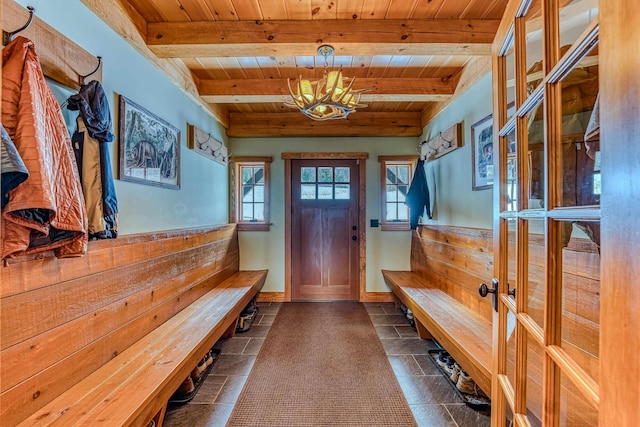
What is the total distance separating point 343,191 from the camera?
4230 millimetres

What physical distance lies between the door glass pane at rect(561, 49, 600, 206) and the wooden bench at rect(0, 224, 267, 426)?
166 centimetres

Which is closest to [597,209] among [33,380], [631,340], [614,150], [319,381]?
[614,150]

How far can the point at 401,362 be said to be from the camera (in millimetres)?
2479

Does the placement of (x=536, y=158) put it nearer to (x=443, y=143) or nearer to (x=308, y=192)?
(x=443, y=143)

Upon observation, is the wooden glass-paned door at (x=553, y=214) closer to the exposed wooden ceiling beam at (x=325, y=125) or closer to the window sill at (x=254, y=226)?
the exposed wooden ceiling beam at (x=325, y=125)

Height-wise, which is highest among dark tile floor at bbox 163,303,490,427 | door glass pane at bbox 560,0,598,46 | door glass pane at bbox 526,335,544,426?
door glass pane at bbox 560,0,598,46

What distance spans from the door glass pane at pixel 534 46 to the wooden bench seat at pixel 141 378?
1858 millimetres

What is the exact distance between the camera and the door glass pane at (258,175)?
4.28 m

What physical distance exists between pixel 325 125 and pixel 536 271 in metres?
3.45

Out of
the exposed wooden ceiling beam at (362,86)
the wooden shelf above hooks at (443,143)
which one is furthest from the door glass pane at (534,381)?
the exposed wooden ceiling beam at (362,86)

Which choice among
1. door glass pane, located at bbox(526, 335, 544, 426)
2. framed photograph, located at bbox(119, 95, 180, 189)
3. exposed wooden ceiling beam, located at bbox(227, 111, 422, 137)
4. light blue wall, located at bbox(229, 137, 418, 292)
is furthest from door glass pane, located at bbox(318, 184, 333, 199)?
door glass pane, located at bbox(526, 335, 544, 426)

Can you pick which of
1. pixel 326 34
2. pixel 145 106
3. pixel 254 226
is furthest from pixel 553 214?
pixel 254 226

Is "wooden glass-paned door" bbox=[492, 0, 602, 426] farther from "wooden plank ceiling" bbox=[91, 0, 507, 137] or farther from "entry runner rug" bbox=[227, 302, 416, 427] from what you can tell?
"wooden plank ceiling" bbox=[91, 0, 507, 137]

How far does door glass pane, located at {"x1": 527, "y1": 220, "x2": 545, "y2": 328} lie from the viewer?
0.85m
